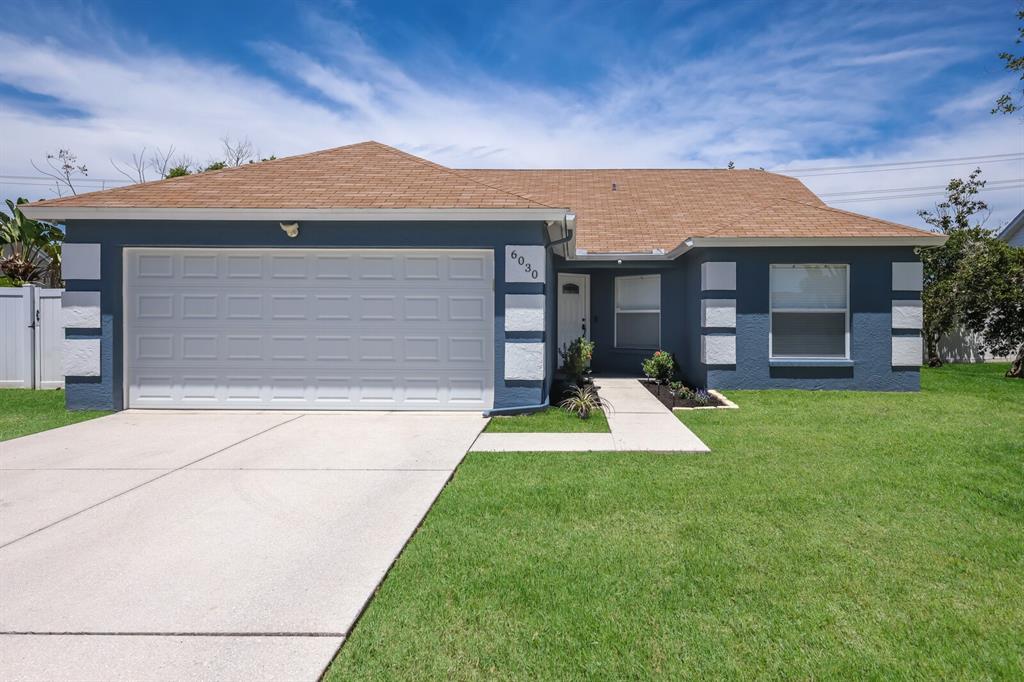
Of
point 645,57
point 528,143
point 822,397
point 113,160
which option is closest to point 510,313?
point 822,397

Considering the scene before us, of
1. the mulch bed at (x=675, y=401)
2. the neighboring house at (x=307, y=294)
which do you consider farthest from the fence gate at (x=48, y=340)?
the mulch bed at (x=675, y=401)

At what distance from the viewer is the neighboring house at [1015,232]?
20891 mm

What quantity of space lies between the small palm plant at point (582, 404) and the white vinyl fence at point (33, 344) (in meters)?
10.3

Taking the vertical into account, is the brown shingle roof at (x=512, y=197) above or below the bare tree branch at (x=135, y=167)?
below

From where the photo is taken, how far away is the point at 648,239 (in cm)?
1340

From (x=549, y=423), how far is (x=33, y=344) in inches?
423

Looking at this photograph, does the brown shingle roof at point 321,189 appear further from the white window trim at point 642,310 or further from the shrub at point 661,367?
the white window trim at point 642,310

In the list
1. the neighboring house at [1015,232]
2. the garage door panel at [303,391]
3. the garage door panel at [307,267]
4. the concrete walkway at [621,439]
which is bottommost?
the concrete walkway at [621,439]

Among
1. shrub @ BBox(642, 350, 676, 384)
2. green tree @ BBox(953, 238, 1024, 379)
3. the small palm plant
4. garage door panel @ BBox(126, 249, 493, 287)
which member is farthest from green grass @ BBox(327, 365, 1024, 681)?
green tree @ BBox(953, 238, 1024, 379)

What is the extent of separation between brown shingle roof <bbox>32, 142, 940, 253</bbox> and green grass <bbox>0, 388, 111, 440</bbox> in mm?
3176

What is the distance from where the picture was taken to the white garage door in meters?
8.80

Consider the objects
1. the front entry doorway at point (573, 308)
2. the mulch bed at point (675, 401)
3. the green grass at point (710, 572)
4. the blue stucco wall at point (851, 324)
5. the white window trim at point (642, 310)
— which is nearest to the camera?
the green grass at point (710, 572)

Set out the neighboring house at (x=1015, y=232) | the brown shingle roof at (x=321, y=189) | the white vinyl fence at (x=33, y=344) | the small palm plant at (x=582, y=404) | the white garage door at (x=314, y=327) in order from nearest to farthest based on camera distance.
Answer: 1. the small palm plant at (x=582, y=404)
2. the brown shingle roof at (x=321, y=189)
3. the white garage door at (x=314, y=327)
4. the white vinyl fence at (x=33, y=344)
5. the neighboring house at (x=1015, y=232)

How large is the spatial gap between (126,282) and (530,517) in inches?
315
